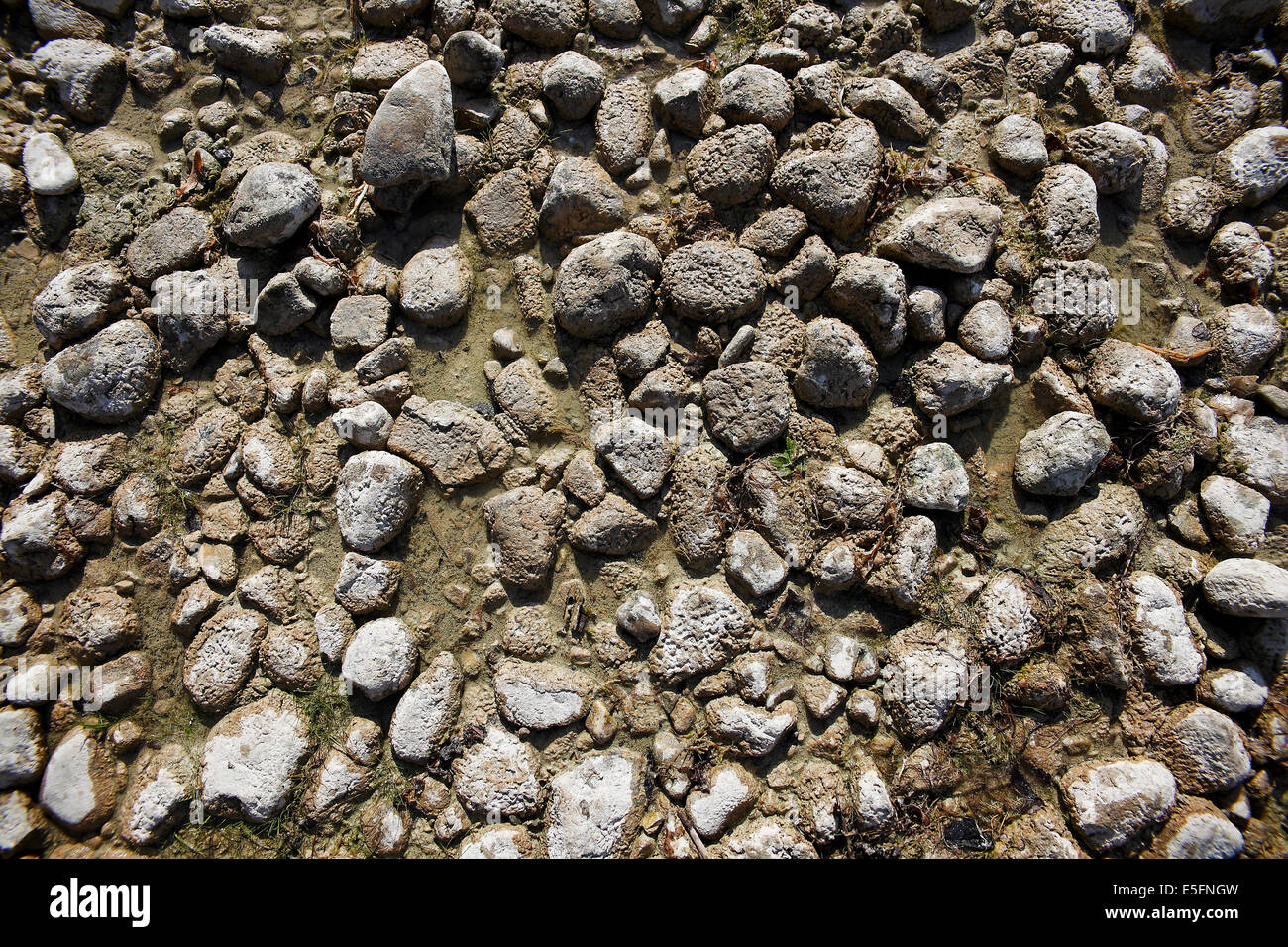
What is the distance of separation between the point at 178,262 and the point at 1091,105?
17.1 feet

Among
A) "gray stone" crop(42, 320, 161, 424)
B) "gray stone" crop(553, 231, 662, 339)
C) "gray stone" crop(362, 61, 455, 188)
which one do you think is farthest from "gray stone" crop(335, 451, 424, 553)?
"gray stone" crop(362, 61, 455, 188)

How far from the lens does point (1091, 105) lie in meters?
4.01

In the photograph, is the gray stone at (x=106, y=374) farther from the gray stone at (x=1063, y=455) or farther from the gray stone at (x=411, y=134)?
the gray stone at (x=1063, y=455)

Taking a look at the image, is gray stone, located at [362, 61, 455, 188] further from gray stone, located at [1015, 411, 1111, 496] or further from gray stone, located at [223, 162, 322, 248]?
gray stone, located at [1015, 411, 1111, 496]

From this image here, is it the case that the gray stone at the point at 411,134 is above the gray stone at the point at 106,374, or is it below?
above

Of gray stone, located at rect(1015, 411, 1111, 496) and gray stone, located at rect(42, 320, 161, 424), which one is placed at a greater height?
gray stone, located at rect(1015, 411, 1111, 496)

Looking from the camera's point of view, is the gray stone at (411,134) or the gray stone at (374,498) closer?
the gray stone at (374,498)

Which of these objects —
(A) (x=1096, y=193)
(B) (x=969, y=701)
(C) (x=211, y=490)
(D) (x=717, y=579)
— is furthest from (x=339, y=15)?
(B) (x=969, y=701)

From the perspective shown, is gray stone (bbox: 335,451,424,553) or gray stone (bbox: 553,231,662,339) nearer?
gray stone (bbox: 335,451,424,553)

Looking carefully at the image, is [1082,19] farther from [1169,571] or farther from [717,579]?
[717,579]

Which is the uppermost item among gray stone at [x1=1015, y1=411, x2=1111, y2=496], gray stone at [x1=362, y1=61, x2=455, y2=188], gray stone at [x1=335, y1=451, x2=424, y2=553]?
gray stone at [x1=362, y1=61, x2=455, y2=188]

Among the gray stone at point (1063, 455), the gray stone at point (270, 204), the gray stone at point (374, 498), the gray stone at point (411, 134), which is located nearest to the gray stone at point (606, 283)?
the gray stone at point (411, 134)

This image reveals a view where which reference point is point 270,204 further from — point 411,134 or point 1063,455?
point 1063,455

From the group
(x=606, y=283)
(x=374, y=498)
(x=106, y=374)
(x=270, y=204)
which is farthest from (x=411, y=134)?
(x=106, y=374)
